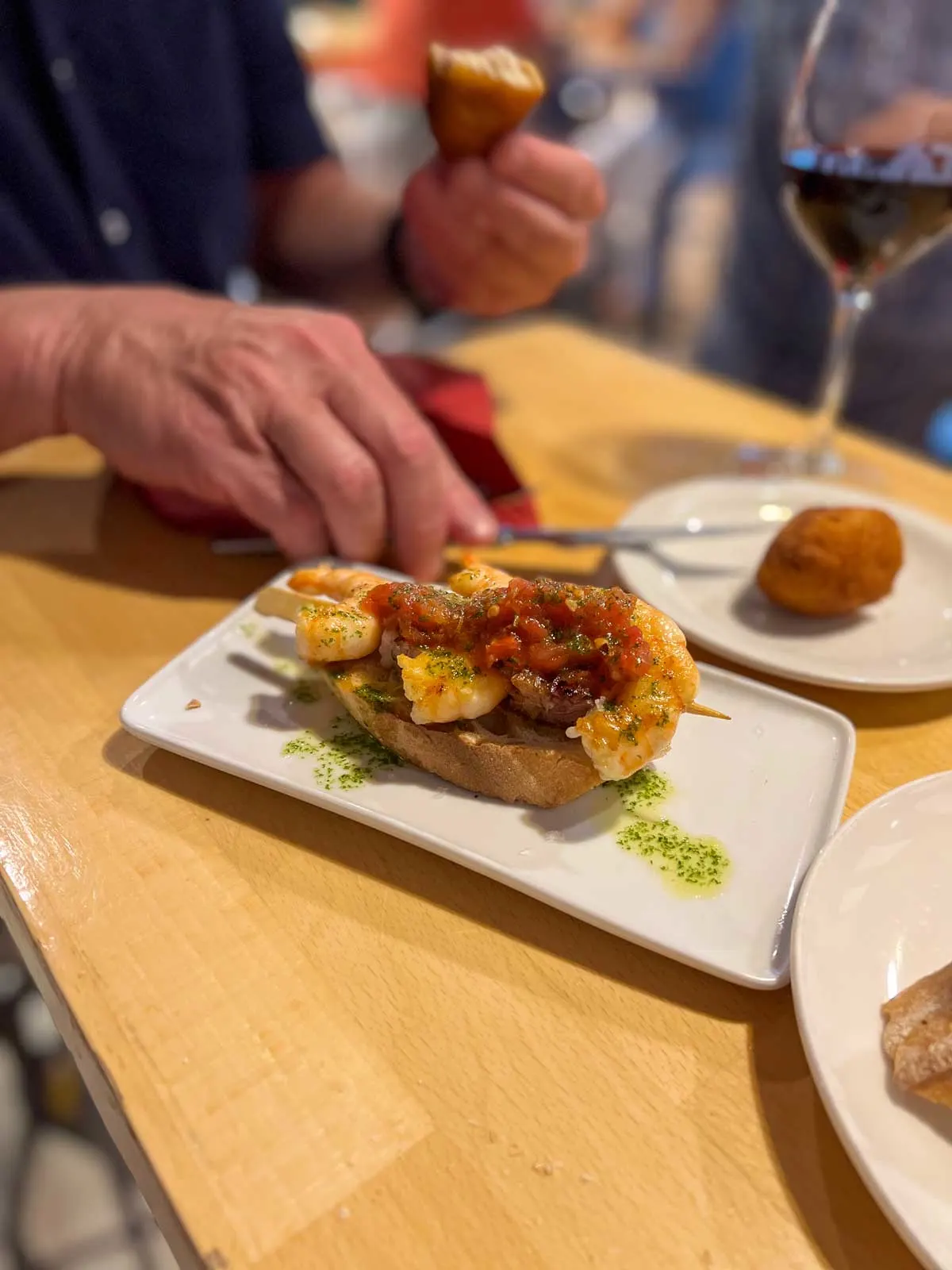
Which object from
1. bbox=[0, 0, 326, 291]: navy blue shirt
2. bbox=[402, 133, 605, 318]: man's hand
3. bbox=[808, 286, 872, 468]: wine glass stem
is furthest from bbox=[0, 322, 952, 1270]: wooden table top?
bbox=[0, 0, 326, 291]: navy blue shirt

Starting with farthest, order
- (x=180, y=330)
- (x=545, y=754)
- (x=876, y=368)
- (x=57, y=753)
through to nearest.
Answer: (x=876, y=368) → (x=180, y=330) → (x=57, y=753) → (x=545, y=754)

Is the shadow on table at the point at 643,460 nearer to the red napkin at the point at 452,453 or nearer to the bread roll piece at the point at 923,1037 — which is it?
the red napkin at the point at 452,453

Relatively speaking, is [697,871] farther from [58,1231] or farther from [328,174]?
[328,174]

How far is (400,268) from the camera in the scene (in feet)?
5.78

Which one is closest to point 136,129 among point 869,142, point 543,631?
point 869,142

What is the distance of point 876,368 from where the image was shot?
2318 millimetres

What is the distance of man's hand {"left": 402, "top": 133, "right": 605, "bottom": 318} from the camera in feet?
4.18

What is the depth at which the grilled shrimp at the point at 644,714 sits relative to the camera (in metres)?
0.69

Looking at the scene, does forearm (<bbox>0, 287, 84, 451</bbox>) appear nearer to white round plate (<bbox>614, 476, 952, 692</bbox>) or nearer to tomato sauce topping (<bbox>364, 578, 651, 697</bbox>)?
tomato sauce topping (<bbox>364, 578, 651, 697</bbox>)

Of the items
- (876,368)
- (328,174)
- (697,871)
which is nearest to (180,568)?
(697,871)

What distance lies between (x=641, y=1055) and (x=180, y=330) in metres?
0.91

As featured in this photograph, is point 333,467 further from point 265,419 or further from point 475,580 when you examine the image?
point 475,580

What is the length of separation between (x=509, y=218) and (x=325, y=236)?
0.78 metres

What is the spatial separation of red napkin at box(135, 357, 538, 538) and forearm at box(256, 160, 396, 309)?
1.99 ft
